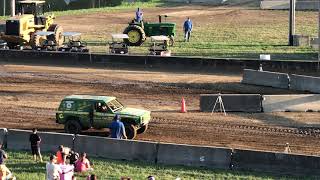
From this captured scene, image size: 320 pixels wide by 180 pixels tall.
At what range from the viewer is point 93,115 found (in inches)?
874

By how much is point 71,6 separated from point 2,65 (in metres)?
35.5

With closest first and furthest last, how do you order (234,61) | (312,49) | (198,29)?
(234,61)
(312,49)
(198,29)

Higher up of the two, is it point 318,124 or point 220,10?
point 220,10

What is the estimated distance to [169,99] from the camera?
28531mm

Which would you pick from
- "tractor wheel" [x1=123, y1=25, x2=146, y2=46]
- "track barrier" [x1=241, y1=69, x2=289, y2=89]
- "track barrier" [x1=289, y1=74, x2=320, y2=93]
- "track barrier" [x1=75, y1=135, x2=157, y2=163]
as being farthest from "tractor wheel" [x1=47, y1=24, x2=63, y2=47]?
"track barrier" [x1=75, y1=135, x2=157, y2=163]

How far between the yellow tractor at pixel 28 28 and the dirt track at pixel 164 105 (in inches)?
162

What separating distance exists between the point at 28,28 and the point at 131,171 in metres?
22.4

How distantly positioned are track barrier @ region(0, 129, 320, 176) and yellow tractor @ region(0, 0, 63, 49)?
60.8 feet

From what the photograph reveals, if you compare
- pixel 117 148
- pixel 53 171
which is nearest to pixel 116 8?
pixel 117 148

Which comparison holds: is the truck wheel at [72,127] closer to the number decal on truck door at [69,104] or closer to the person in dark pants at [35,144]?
the number decal on truck door at [69,104]

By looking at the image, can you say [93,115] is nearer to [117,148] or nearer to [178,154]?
[117,148]

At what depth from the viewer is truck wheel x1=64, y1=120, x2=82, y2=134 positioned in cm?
2238

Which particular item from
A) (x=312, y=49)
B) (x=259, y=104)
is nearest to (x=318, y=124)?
(x=259, y=104)

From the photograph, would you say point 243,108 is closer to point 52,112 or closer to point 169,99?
point 169,99
